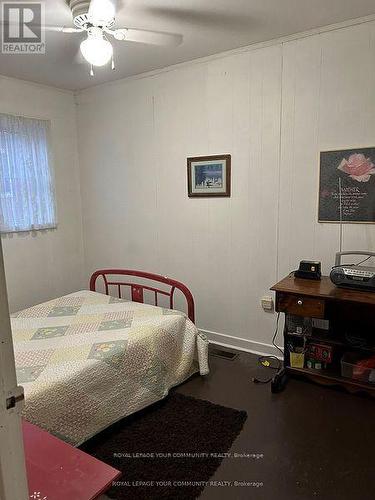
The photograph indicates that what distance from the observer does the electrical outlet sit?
2906 millimetres

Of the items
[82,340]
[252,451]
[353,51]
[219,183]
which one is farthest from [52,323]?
[353,51]

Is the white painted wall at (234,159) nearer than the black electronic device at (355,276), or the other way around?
the black electronic device at (355,276)

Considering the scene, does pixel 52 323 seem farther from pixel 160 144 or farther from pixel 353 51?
pixel 353 51

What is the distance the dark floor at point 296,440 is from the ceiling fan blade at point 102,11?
8.01 ft

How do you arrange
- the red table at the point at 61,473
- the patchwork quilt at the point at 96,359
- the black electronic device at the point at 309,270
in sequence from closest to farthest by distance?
the red table at the point at 61,473 < the patchwork quilt at the point at 96,359 < the black electronic device at the point at 309,270

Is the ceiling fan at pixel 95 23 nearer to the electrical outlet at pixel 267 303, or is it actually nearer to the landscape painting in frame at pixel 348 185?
the landscape painting in frame at pixel 348 185

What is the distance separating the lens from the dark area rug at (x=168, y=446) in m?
1.66

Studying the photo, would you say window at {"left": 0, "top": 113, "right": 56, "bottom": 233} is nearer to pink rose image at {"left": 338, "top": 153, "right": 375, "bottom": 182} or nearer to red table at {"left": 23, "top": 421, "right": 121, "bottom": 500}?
red table at {"left": 23, "top": 421, "right": 121, "bottom": 500}

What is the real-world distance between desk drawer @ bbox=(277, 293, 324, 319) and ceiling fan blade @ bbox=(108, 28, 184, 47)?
200 centimetres

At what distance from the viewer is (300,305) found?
2281mm

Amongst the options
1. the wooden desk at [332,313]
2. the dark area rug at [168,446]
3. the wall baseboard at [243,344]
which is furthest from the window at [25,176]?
the wooden desk at [332,313]

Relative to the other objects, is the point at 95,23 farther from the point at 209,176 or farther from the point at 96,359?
the point at 96,359

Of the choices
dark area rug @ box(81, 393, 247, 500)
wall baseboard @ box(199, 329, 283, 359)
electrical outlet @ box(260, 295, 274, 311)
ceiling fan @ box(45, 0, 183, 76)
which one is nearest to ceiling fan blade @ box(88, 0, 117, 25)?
ceiling fan @ box(45, 0, 183, 76)

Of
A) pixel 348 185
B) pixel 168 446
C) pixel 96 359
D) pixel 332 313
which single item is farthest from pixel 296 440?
pixel 348 185
